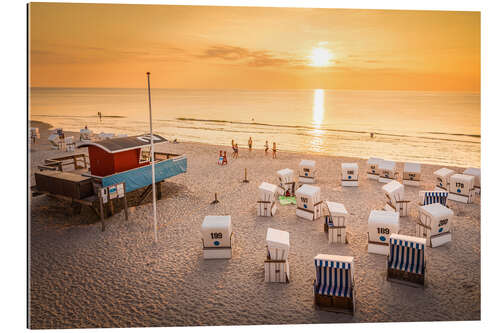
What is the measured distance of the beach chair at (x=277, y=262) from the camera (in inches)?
357

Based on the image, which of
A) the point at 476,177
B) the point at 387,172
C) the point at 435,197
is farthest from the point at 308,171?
the point at 476,177

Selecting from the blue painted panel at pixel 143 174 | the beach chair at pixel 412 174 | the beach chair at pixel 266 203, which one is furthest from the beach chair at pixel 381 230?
the blue painted panel at pixel 143 174

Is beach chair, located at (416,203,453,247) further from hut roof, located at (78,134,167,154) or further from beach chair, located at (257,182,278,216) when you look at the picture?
hut roof, located at (78,134,167,154)

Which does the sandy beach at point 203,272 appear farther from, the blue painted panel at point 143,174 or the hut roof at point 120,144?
the hut roof at point 120,144

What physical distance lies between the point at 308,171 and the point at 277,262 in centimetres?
1088

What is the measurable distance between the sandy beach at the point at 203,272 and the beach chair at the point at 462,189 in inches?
19.0

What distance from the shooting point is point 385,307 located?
8062mm

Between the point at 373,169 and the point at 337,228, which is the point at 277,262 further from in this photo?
the point at 373,169

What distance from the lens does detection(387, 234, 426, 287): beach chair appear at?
884 cm

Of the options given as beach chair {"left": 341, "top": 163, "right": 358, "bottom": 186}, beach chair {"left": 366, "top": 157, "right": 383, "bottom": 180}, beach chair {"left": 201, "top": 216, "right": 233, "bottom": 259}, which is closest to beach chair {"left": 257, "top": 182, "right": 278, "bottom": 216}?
beach chair {"left": 201, "top": 216, "right": 233, "bottom": 259}

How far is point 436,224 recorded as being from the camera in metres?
11.1

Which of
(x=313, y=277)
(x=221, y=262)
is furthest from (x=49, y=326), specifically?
(x=313, y=277)

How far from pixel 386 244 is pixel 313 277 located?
3.29 meters

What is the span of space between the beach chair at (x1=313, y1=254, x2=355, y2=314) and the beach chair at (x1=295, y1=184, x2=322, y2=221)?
5.65m
